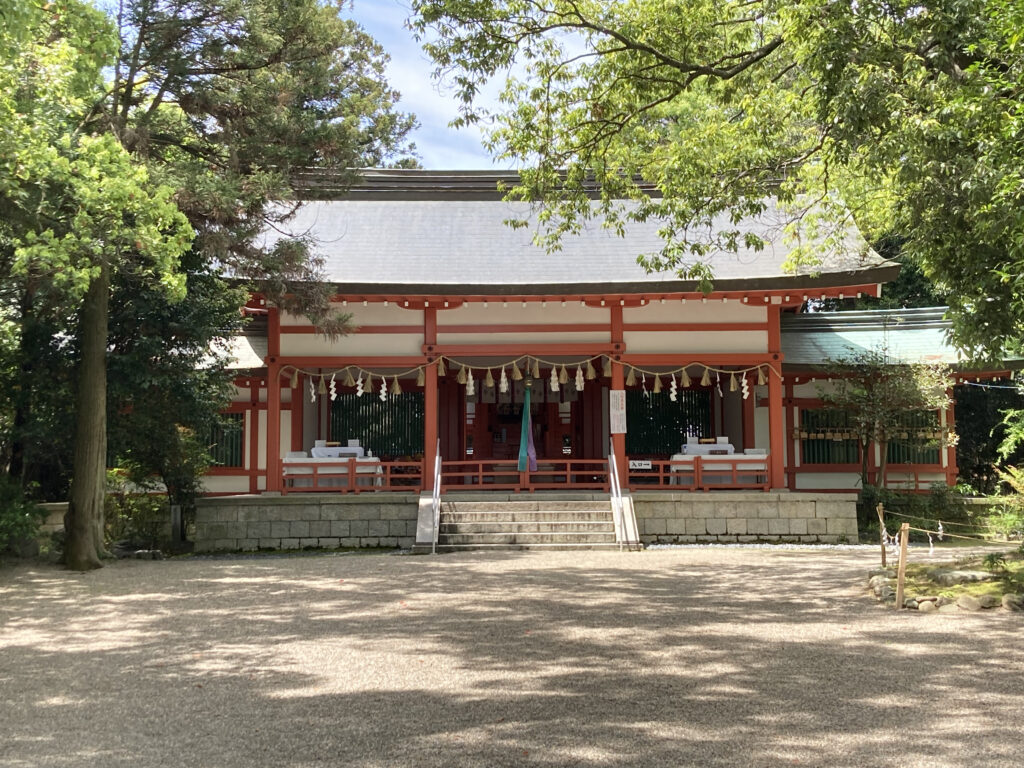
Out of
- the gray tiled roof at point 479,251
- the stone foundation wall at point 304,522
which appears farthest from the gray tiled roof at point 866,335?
the stone foundation wall at point 304,522

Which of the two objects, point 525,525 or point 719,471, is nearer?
point 525,525

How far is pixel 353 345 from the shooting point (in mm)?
13820

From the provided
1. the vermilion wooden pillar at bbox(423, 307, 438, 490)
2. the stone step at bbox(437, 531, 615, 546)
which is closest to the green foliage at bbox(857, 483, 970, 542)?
the stone step at bbox(437, 531, 615, 546)

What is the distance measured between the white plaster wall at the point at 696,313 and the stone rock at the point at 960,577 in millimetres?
6478

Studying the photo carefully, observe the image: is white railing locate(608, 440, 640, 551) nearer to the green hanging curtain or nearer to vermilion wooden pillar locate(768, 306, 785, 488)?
the green hanging curtain

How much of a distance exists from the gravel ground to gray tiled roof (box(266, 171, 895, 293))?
5.56 meters

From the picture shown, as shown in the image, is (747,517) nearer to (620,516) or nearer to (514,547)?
(620,516)

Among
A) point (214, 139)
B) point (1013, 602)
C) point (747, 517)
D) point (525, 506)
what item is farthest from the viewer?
point (747, 517)

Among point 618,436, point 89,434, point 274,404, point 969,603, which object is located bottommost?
point 969,603

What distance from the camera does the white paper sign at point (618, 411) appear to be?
44.8 feet

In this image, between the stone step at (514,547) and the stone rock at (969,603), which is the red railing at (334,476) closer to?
the stone step at (514,547)

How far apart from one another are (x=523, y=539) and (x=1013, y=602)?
250 inches

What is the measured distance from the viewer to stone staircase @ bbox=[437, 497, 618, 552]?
11891 millimetres

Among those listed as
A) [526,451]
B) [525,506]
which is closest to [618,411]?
[526,451]
